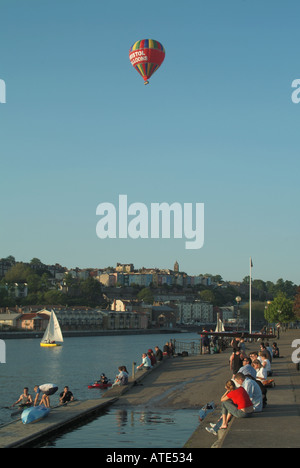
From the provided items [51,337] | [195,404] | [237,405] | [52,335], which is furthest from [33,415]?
[52,335]

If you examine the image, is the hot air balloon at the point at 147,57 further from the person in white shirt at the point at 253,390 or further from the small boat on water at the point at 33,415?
the person in white shirt at the point at 253,390

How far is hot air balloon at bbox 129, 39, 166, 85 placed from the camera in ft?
194

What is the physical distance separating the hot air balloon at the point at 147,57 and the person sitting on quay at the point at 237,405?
47.1m

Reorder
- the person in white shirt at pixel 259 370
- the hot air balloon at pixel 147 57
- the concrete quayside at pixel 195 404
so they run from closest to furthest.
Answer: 1. the concrete quayside at pixel 195 404
2. the person in white shirt at pixel 259 370
3. the hot air balloon at pixel 147 57

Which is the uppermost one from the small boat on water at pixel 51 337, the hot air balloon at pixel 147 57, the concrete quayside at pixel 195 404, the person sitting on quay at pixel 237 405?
the hot air balloon at pixel 147 57

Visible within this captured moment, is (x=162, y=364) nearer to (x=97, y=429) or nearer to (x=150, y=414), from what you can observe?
(x=150, y=414)

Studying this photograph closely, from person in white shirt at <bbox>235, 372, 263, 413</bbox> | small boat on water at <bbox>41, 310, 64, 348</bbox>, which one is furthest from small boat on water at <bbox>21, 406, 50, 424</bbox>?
small boat on water at <bbox>41, 310, 64, 348</bbox>

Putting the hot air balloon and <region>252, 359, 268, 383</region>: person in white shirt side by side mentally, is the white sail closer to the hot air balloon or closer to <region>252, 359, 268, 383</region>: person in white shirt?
the hot air balloon

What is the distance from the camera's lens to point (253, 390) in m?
16.4

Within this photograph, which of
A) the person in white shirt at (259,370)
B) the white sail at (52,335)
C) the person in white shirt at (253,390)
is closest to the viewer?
the person in white shirt at (253,390)

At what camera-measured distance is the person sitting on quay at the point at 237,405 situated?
50.7 ft

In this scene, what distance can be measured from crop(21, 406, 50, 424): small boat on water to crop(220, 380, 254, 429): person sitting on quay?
620 cm

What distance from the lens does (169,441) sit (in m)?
16.4

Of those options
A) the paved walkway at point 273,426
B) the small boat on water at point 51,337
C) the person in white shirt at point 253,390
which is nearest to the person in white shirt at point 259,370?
the paved walkway at point 273,426
